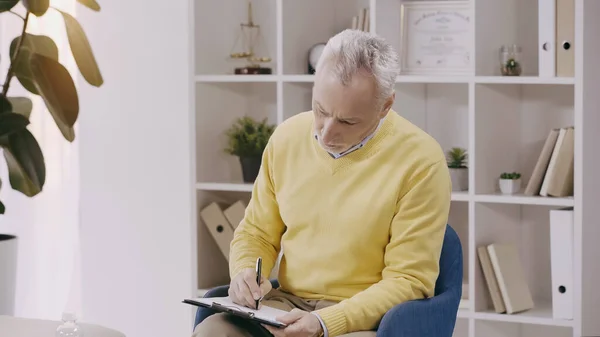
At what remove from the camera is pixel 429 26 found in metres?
3.45

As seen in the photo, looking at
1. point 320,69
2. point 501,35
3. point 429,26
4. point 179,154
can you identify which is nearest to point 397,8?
point 429,26

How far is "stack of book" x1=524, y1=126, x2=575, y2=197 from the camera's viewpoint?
3.16 metres

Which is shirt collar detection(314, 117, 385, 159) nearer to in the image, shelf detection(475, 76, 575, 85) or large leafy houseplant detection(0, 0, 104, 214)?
large leafy houseplant detection(0, 0, 104, 214)

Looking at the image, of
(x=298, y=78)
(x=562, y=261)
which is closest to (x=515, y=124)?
(x=562, y=261)

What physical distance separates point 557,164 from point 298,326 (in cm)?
143

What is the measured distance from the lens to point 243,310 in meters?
2.14

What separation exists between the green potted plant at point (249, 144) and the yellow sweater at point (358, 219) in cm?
110

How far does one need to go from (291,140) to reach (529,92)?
1.33m

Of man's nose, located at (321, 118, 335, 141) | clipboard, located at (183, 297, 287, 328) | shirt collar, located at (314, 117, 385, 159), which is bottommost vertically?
clipboard, located at (183, 297, 287, 328)

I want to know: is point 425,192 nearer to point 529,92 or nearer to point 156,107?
point 529,92

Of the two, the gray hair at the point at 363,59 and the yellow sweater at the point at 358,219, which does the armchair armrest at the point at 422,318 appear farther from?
the gray hair at the point at 363,59

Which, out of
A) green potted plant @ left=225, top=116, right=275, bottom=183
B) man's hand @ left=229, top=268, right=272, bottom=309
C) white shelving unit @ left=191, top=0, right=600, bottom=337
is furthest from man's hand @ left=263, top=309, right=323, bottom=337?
green potted plant @ left=225, top=116, right=275, bottom=183

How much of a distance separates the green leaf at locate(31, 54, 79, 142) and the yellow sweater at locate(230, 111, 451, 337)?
0.75 metres

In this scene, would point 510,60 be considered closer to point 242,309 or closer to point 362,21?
point 362,21
